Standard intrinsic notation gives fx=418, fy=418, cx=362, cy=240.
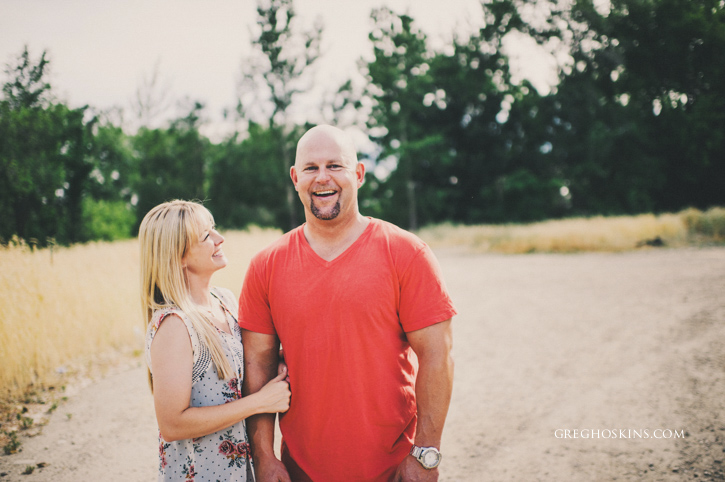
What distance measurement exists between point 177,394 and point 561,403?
399 centimetres

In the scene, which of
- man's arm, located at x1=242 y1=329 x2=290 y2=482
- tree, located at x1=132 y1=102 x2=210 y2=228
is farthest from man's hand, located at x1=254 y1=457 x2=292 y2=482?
tree, located at x1=132 y1=102 x2=210 y2=228

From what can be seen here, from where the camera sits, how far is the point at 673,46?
26797mm

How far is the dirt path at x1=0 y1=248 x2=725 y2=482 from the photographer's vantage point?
131 inches

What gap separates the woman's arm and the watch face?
0.83 metres

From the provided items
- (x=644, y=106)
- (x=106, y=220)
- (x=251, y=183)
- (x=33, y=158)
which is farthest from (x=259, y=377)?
(x=644, y=106)

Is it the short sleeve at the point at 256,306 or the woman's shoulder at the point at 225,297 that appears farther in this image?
the woman's shoulder at the point at 225,297

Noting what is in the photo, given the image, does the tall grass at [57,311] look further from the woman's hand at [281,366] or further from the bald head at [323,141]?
the bald head at [323,141]

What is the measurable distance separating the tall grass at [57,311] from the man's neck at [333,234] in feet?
12.8

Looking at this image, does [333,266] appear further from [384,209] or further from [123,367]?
[384,209]

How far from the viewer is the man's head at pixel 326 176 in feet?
6.72

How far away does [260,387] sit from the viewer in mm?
2025

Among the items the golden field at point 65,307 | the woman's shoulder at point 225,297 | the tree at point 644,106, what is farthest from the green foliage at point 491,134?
the woman's shoulder at point 225,297

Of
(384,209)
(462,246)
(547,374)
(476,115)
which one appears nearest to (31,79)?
(547,374)

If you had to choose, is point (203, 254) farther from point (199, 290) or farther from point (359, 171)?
point (359, 171)
